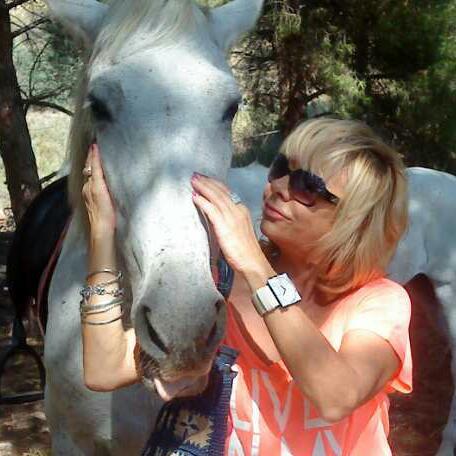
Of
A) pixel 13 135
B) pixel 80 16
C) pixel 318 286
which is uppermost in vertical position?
pixel 80 16

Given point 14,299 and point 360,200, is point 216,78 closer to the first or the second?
point 360,200

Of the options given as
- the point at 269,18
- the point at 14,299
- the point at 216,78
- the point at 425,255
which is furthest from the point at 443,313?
the point at 269,18

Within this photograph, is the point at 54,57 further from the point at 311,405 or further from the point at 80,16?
the point at 311,405

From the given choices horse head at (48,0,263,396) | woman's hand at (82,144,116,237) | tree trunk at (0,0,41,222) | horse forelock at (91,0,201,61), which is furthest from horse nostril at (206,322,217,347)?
tree trunk at (0,0,41,222)

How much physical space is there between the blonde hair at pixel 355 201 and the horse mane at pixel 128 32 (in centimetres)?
46

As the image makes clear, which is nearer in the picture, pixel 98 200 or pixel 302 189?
pixel 302 189

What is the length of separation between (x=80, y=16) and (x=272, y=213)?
0.84 m

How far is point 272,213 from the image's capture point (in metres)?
1.48

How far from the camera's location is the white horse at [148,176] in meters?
1.34

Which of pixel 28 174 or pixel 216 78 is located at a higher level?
pixel 216 78

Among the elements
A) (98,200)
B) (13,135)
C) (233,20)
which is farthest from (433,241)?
(13,135)

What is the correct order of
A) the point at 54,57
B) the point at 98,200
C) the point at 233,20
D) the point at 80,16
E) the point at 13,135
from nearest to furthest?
the point at 98,200
the point at 80,16
the point at 233,20
the point at 13,135
the point at 54,57

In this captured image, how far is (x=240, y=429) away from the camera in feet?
4.65

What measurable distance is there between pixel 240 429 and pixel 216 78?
759 mm
